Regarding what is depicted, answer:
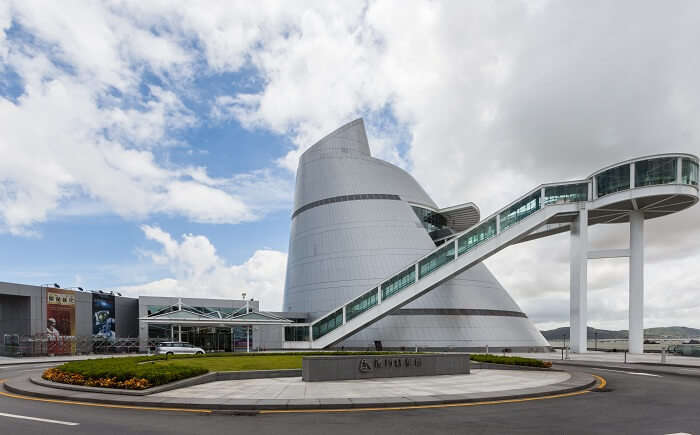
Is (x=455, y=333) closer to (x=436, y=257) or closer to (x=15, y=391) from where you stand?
(x=436, y=257)

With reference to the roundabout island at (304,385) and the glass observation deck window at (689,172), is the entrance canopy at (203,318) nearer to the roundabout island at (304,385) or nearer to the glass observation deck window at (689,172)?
the roundabout island at (304,385)

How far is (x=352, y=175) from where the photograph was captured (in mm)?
62781

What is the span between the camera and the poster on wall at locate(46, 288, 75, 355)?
149 feet

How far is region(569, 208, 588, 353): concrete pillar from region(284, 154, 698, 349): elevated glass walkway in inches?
68.5

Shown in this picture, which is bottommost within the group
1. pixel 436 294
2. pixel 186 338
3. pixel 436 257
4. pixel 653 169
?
pixel 186 338

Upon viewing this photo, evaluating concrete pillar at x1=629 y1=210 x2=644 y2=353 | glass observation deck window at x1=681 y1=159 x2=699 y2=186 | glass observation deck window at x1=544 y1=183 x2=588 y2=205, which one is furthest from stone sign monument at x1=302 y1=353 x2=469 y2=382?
glass observation deck window at x1=681 y1=159 x2=699 y2=186

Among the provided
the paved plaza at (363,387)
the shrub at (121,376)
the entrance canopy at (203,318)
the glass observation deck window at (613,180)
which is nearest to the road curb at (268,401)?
the shrub at (121,376)

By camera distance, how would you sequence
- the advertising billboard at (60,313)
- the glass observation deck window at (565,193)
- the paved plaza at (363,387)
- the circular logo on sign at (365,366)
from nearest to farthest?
the paved plaza at (363,387) < the circular logo on sign at (365,366) < the advertising billboard at (60,313) < the glass observation deck window at (565,193)

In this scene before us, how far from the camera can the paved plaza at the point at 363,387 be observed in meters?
15.5

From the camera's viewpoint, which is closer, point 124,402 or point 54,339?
point 124,402

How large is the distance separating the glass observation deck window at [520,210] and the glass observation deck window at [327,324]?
18696 mm

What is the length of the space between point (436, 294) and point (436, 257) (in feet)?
21.6

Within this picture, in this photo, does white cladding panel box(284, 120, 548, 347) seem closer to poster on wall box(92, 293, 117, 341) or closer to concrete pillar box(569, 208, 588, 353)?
concrete pillar box(569, 208, 588, 353)

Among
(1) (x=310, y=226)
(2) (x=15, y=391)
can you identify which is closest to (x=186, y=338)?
(1) (x=310, y=226)
